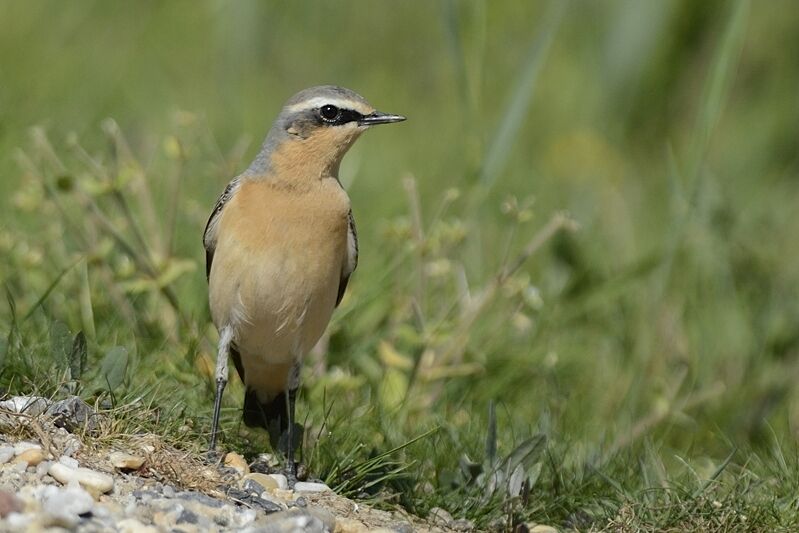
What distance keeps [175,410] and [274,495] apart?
24.1 inches

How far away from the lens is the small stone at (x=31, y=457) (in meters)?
4.50

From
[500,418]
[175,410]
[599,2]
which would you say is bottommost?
[500,418]

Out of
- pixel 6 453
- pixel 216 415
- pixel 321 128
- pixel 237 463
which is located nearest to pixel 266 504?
pixel 237 463

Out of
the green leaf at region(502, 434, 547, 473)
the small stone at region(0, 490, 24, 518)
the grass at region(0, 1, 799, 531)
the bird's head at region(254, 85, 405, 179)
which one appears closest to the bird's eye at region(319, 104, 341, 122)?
the bird's head at region(254, 85, 405, 179)

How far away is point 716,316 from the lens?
809 cm

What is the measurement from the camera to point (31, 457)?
177 inches

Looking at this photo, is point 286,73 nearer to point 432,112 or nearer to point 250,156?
point 432,112

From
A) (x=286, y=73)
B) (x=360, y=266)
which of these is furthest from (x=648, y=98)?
(x=360, y=266)

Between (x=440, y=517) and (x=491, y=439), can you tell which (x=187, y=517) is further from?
(x=491, y=439)

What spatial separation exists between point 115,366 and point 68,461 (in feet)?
2.17

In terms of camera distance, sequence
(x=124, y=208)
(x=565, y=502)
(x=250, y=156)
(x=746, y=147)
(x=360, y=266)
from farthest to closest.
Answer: (x=746, y=147) → (x=250, y=156) → (x=360, y=266) → (x=124, y=208) → (x=565, y=502)

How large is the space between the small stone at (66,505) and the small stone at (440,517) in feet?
5.02

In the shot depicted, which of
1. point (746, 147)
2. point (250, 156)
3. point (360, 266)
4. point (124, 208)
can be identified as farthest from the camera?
point (746, 147)

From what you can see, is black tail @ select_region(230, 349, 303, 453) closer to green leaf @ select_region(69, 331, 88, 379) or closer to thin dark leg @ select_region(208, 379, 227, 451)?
thin dark leg @ select_region(208, 379, 227, 451)
